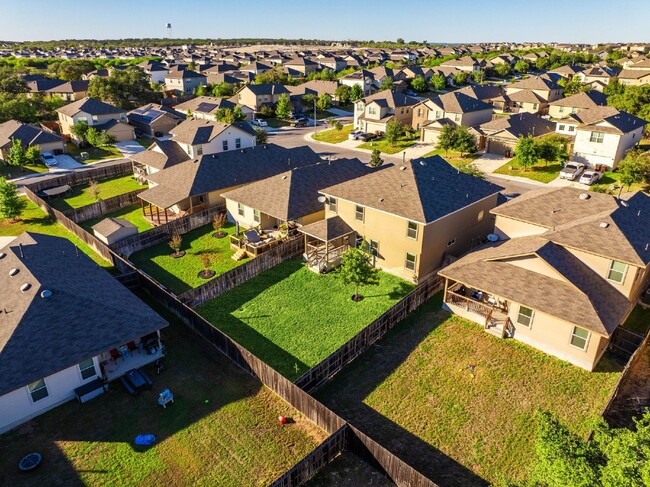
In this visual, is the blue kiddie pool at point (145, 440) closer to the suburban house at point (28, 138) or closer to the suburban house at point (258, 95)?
the suburban house at point (28, 138)

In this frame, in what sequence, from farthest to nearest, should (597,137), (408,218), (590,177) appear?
(597,137), (590,177), (408,218)

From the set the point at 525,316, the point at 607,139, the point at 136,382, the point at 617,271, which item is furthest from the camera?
the point at 607,139

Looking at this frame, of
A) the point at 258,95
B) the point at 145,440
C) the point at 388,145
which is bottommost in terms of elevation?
the point at 145,440

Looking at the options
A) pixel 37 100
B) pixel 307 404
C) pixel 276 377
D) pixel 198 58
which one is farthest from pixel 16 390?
pixel 198 58

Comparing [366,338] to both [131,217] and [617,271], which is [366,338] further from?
[131,217]

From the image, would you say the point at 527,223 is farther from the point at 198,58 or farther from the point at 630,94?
the point at 198,58

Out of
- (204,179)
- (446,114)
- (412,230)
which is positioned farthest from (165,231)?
(446,114)

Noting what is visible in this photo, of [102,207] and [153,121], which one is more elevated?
[153,121]
